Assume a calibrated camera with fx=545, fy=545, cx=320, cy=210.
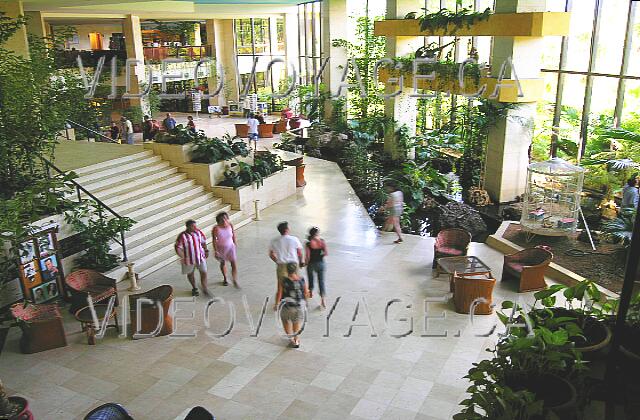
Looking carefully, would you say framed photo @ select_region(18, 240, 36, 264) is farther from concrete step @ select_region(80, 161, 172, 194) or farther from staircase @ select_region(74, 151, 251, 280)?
concrete step @ select_region(80, 161, 172, 194)

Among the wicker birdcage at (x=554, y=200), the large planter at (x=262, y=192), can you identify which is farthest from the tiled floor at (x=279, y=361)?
the large planter at (x=262, y=192)

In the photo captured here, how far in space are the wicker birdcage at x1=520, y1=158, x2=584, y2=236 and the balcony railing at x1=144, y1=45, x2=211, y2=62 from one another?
71.8ft

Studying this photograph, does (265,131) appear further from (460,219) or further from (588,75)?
(588,75)

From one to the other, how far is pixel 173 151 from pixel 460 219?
7.29 metres

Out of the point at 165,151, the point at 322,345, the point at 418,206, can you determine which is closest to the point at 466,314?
the point at 322,345

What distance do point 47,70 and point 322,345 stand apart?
6430 millimetres

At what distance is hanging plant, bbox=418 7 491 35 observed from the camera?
14016 mm

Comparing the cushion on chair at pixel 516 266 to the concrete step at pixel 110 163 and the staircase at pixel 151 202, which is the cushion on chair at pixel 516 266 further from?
the concrete step at pixel 110 163

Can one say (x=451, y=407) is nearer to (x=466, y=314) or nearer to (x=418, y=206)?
(x=466, y=314)

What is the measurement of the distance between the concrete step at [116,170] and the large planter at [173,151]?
0.67 ft

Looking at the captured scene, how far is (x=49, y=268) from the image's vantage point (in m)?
8.65

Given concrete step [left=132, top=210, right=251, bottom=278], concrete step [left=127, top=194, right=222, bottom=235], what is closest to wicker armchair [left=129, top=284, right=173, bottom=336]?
concrete step [left=132, top=210, right=251, bottom=278]

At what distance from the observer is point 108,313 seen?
25.7 ft

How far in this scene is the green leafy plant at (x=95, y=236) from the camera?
31.3 ft
